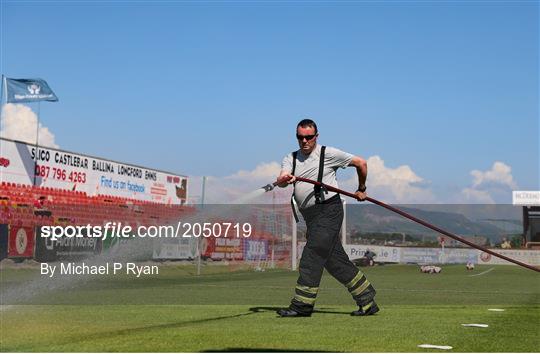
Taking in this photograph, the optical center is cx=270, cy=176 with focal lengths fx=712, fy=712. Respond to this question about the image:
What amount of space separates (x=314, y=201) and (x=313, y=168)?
0.37 m

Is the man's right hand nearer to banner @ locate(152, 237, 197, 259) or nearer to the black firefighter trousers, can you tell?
the black firefighter trousers

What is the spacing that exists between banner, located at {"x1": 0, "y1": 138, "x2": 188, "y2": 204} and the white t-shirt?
1111 inches

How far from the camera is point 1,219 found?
90.6ft

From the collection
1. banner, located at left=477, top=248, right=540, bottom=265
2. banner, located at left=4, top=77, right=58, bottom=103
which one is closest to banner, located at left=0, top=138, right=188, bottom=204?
banner, located at left=4, top=77, right=58, bottom=103

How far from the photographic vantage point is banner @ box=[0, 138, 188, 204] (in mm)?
34594

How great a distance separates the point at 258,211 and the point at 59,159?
1231cm

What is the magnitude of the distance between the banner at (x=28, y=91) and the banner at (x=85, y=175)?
3282 millimetres

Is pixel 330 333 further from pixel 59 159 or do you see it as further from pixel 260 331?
pixel 59 159

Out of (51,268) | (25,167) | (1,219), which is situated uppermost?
(25,167)

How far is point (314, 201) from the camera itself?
7809 millimetres

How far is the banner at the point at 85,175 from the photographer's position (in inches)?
1362

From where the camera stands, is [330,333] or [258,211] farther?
[258,211]

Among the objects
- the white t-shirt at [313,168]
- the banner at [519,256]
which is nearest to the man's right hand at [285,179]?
the white t-shirt at [313,168]

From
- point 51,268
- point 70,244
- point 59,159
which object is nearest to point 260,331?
point 51,268
